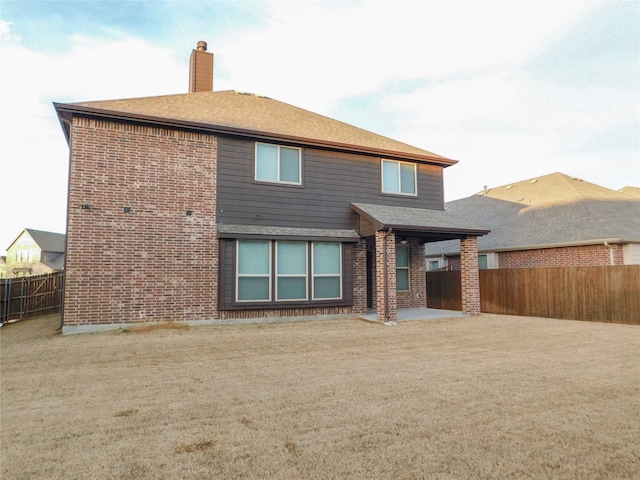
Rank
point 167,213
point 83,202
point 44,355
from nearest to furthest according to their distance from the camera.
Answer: point 44,355, point 83,202, point 167,213

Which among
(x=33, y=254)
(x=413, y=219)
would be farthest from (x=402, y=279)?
(x=33, y=254)

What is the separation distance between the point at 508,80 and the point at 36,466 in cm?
1711

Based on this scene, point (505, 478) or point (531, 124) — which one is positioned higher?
point (531, 124)

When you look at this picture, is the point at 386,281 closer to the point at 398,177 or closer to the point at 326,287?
the point at 326,287

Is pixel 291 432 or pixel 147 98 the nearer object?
pixel 291 432

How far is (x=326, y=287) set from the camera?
35.8 ft

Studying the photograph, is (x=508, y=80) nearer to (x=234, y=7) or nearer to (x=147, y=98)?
(x=234, y=7)

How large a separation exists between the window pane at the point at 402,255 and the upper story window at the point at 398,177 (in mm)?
2065

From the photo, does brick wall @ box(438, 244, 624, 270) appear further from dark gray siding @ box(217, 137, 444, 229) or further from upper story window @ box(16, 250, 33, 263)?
upper story window @ box(16, 250, 33, 263)

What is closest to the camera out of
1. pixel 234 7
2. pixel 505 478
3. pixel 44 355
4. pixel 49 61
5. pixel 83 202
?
pixel 505 478

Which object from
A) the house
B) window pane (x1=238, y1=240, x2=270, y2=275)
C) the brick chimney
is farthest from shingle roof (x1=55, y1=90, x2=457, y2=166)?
window pane (x1=238, y1=240, x2=270, y2=275)

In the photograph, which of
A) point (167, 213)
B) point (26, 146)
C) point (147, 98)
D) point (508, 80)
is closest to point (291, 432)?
point (167, 213)

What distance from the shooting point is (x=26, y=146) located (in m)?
21.0

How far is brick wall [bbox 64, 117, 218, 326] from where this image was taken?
8.73m
